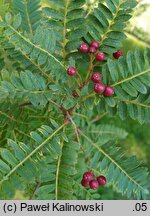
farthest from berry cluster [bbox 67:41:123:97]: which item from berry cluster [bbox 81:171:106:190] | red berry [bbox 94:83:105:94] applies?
berry cluster [bbox 81:171:106:190]

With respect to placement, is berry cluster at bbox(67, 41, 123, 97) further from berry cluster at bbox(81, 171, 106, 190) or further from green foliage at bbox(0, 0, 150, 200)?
berry cluster at bbox(81, 171, 106, 190)

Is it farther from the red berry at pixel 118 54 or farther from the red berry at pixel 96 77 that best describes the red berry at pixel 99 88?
the red berry at pixel 118 54

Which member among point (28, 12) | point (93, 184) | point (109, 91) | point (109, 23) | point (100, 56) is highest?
point (28, 12)

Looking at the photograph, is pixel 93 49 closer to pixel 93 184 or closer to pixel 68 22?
pixel 68 22

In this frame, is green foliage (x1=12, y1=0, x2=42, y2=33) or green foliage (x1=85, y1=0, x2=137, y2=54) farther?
green foliage (x1=12, y1=0, x2=42, y2=33)

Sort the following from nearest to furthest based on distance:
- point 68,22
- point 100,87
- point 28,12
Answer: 1. point 100,87
2. point 68,22
3. point 28,12

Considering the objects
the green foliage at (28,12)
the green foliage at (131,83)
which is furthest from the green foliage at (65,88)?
the green foliage at (28,12)

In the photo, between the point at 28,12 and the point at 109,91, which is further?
the point at 28,12

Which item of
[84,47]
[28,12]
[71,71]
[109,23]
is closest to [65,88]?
[71,71]

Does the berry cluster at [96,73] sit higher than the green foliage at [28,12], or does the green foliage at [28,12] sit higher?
the green foliage at [28,12]

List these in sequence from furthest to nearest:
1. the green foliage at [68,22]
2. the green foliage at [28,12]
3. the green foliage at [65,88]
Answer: the green foliage at [28,12], the green foliage at [68,22], the green foliage at [65,88]

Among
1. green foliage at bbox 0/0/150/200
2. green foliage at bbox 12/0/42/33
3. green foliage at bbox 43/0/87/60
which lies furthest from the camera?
green foliage at bbox 12/0/42/33
